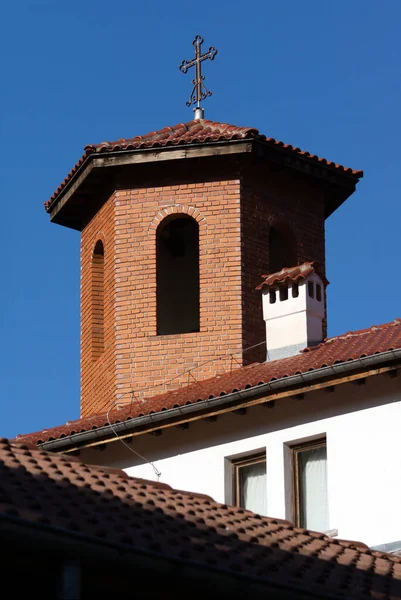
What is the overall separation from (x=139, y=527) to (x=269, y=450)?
24.6ft

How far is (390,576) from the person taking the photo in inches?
496

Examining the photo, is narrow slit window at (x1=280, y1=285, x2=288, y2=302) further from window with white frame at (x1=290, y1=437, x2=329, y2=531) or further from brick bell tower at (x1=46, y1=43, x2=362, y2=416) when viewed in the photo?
window with white frame at (x1=290, y1=437, x2=329, y2=531)

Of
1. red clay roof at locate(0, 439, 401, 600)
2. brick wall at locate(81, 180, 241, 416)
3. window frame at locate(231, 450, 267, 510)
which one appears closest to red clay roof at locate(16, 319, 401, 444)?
window frame at locate(231, 450, 267, 510)

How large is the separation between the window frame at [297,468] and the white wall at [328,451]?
89mm

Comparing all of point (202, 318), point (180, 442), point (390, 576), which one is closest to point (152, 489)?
point (390, 576)

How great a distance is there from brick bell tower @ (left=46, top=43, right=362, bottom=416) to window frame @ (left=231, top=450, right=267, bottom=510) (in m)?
2.85

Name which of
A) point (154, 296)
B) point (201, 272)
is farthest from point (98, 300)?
point (201, 272)

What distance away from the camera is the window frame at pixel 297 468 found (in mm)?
18016

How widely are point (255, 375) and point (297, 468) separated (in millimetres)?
1251

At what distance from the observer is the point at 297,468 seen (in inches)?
721

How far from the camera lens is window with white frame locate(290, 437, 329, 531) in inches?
703

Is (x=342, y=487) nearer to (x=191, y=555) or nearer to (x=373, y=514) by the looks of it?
(x=373, y=514)

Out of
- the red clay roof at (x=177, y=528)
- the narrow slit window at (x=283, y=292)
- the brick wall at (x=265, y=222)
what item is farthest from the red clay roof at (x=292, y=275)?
the red clay roof at (x=177, y=528)

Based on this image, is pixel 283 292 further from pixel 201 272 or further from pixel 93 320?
pixel 93 320
